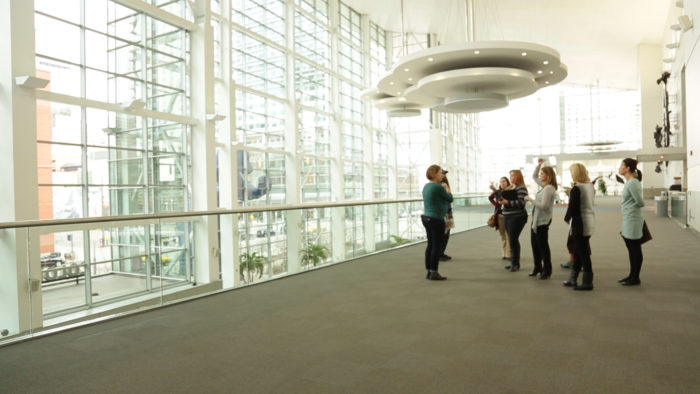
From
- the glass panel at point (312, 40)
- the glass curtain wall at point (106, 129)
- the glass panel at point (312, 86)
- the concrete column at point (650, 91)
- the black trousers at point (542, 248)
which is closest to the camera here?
the black trousers at point (542, 248)

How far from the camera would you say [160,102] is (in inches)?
477

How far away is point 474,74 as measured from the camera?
11.3 m

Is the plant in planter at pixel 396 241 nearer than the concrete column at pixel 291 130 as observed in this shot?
Yes

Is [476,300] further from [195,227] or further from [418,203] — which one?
[418,203]

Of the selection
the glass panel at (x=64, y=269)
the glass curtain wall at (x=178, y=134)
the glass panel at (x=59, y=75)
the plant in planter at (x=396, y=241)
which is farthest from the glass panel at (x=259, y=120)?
the plant in planter at (x=396, y=241)

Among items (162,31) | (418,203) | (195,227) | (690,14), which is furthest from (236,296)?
(690,14)

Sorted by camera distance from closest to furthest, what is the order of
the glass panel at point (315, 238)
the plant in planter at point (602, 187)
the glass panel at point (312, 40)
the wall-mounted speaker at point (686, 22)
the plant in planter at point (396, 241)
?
the glass panel at point (315, 238), the plant in planter at point (396, 241), the wall-mounted speaker at point (686, 22), the glass panel at point (312, 40), the plant in planter at point (602, 187)

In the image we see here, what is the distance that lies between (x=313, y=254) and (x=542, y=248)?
3533 millimetres

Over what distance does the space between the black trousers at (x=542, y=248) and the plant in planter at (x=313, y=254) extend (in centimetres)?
336

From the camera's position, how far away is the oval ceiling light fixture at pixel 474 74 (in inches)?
432

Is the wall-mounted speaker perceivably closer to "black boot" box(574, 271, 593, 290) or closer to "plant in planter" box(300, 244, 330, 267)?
"black boot" box(574, 271, 593, 290)

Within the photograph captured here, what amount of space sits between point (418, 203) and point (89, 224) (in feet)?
26.5

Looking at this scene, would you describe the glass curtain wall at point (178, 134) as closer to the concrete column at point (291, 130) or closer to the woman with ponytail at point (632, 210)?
the concrete column at point (291, 130)

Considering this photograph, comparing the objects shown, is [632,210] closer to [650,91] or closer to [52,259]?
[52,259]
